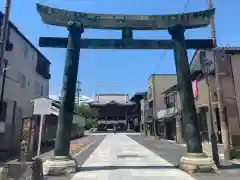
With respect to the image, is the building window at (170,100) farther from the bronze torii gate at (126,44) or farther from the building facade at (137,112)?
the building facade at (137,112)

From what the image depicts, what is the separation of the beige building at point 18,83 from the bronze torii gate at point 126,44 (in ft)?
26.9

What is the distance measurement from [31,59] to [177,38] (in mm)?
17777

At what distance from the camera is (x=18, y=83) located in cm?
2225

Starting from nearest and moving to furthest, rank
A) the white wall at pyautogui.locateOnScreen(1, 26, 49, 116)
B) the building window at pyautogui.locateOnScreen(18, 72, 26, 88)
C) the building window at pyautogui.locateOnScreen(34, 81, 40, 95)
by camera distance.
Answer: the white wall at pyautogui.locateOnScreen(1, 26, 49, 116), the building window at pyautogui.locateOnScreen(18, 72, 26, 88), the building window at pyautogui.locateOnScreen(34, 81, 40, 95)

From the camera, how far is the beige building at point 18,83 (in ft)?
65.8

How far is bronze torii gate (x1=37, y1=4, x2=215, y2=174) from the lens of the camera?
10602mm

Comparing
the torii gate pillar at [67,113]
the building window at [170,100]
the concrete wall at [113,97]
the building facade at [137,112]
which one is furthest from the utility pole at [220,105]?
the concrete wall at [113,97]

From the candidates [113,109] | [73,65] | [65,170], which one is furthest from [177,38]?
[113,109]

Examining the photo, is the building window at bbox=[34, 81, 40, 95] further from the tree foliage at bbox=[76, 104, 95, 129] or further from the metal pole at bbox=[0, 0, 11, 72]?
the tree foliage at bbox=[76, 104, 95, 129]

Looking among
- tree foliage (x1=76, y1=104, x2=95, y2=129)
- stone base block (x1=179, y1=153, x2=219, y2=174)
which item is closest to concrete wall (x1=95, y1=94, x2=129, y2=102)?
tree foliage (x1=76, y1=104, x2=95, y2=129)

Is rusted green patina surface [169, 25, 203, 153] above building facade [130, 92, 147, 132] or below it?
below

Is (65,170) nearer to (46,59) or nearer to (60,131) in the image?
(60,131)

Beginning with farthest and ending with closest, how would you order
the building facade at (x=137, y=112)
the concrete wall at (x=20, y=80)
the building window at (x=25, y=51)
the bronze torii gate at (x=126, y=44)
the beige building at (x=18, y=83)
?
the building facade at (x=137, y=112) → the building window at (x=25, y=51) → the concrete wall at (x=20, y=80) → the beige building at (x=18, y=83) → the bronze torii gate at (x=126, y=44)

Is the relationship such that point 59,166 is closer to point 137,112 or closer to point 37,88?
point 37,88
